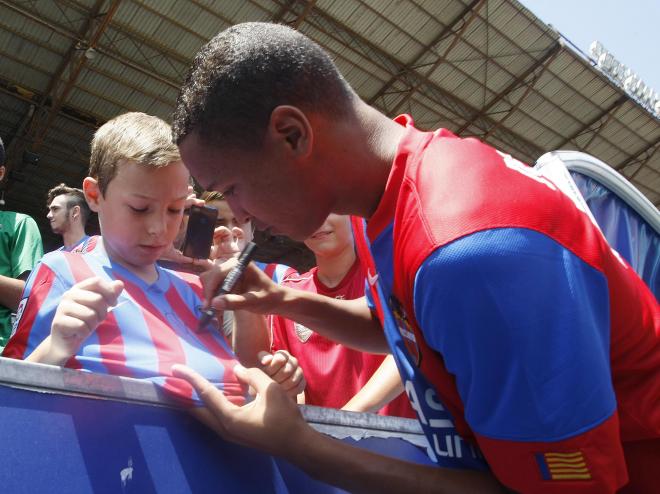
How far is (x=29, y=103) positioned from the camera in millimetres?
11719

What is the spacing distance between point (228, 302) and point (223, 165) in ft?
1.13

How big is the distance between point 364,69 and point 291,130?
10.8 m

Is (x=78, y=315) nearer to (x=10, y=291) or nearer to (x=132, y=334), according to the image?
(x=132, y=334)

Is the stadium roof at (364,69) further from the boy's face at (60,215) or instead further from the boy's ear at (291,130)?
the boy's ear at (291,130)

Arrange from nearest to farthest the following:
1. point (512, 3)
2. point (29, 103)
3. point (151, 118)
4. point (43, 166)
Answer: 1. point (151, 118)
2. point (512, 3)
3. point (29, 103)
4. point (43, 166)

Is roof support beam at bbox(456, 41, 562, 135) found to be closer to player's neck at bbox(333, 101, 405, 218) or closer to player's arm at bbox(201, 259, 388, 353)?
player's arm at bbox(201, 259, 388, 353)

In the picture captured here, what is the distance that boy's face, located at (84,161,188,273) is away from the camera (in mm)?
1628

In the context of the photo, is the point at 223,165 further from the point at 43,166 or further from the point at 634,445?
the point at 43,166

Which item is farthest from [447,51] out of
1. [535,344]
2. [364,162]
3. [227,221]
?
[535,344]

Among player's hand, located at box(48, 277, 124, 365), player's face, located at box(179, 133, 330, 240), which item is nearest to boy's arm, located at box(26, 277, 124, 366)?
player's hand, located at box(48, 277, 124, 365)

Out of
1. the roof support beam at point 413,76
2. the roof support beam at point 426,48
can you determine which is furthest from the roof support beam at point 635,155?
the roof support beam at point 426,48

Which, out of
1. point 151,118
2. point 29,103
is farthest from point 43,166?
point 151,118

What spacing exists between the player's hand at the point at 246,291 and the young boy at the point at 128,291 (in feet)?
0.39

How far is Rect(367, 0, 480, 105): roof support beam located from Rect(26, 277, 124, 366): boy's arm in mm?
10429
